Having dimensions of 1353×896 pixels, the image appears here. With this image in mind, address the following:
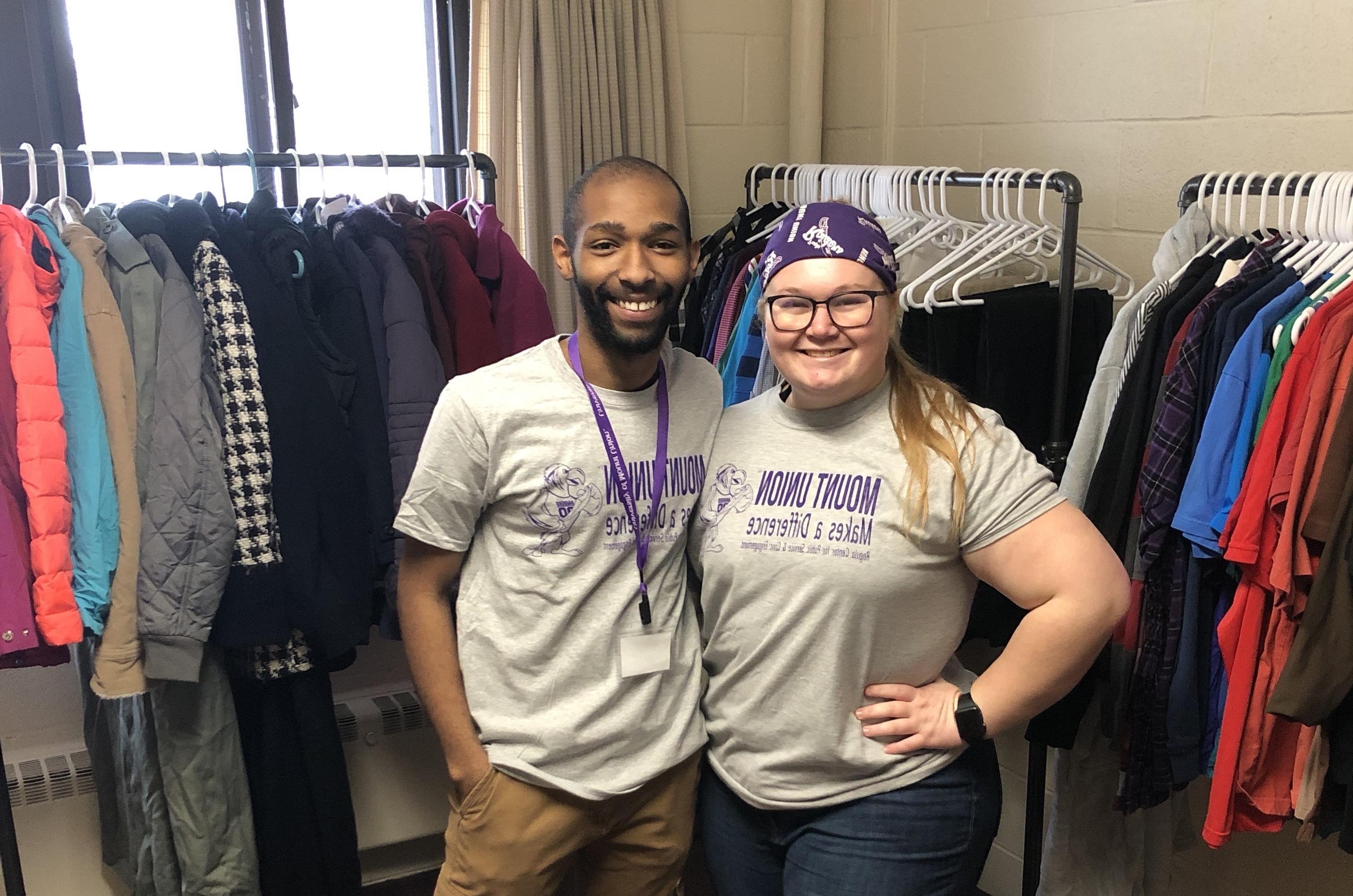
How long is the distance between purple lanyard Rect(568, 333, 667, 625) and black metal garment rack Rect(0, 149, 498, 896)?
0.83 m

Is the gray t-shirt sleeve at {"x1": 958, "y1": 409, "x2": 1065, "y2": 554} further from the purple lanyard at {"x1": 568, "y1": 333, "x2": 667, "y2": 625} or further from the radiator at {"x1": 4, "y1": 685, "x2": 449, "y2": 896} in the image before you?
the radiator at {"x1": 4, "y1": 685, "x2": 449, "y2": 896}

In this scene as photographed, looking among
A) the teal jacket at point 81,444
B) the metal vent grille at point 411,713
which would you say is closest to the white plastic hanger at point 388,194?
the teal jacket at point 81,444

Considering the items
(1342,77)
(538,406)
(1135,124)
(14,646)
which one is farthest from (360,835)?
(1342,77)

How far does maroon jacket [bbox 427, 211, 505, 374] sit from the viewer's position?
2.12 m

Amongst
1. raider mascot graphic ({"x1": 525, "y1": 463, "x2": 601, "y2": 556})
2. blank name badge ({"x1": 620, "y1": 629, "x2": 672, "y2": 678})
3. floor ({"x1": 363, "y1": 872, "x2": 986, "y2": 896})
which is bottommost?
floor ({"x1": 363, "y1": 872, "x2": 986, "y2": 896})

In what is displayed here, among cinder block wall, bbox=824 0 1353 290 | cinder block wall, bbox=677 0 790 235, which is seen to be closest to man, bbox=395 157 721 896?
cinder block wall, bbox=824 0 1353 290

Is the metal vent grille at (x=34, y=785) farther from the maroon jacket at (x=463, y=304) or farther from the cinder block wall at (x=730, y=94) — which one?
the cinder block wall at (x=730, y=94)

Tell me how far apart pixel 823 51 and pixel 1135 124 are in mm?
1034

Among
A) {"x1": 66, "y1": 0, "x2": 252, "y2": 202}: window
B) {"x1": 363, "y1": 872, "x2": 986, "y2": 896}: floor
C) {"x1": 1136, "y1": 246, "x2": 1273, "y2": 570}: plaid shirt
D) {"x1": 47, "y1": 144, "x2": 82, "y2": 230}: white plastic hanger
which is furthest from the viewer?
{"x1": 363, "y1": 872, "x2": 986, "y2": 896}: floor

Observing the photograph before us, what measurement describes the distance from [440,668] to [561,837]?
29cm

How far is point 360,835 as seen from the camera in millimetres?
2637

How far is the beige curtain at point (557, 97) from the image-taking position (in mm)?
2682

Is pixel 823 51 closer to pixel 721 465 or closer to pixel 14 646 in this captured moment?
pixel 721 465

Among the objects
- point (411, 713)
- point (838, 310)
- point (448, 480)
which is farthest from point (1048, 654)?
point (411, 713)
